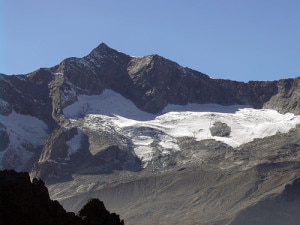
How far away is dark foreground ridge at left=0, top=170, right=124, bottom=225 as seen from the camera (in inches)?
1607

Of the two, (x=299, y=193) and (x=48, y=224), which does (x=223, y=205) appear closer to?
(x=299, y=193)

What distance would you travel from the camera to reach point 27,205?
137ft

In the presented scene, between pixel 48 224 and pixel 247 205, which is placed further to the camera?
pixel 247 205

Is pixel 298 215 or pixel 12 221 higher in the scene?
pixel 12 221

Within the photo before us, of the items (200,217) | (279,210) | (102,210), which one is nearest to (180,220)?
(200,217)

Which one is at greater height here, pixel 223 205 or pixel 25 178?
pixel 25 178

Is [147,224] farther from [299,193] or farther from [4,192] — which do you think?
[4,192]

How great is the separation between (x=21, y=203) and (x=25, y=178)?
231 cm

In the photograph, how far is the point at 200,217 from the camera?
190m

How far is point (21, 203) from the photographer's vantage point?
41.6m

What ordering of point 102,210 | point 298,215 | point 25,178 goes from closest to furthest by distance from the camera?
point 25,178 < point 102,210 < point 298,215

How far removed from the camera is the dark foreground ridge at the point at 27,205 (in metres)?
A: 40.8

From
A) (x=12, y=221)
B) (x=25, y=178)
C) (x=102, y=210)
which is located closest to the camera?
(x=12, y=221)

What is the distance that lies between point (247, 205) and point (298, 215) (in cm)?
1117
